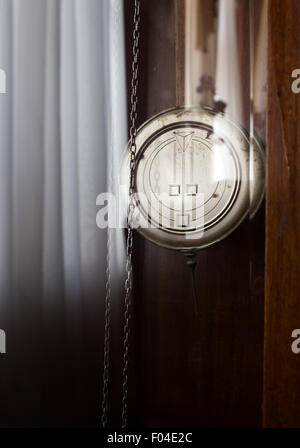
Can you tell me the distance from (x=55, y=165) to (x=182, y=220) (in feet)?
1.18

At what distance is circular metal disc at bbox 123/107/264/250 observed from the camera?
0.88 m

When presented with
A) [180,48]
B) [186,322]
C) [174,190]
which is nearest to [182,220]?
[174,190]

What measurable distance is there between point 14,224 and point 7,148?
0.20 metres

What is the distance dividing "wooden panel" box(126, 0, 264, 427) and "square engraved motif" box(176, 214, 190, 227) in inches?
4.0

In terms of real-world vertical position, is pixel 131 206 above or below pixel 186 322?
above

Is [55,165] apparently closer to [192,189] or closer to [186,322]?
[192,189]

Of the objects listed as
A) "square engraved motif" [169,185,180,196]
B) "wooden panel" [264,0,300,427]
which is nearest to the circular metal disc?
"square engraved motif" [169,185,180,196]

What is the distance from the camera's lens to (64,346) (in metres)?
0.95

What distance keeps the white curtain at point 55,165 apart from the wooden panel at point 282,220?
419 mm

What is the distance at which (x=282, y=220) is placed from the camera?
66 centimetres

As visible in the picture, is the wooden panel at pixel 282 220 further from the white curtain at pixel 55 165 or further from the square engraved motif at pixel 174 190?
the white curtain at pixel 55 165

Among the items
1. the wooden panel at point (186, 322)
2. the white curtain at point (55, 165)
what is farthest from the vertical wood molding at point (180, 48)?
the white curtain at point (55, 165)

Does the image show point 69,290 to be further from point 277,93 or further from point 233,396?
point 277,93

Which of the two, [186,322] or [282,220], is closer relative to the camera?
[282,220]
